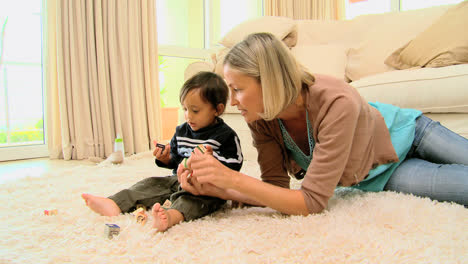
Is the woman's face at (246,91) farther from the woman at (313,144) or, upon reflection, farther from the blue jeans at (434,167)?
the blue jeans at (434,167)

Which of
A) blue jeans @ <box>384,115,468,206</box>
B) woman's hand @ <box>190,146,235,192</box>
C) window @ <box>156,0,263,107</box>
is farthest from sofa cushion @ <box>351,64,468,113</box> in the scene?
window @ <box>156,0,263,107</box>

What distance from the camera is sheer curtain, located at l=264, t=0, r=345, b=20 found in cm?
411

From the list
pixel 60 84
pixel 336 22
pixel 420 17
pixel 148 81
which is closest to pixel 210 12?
pixel 148 81

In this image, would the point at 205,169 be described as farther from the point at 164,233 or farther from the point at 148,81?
the point at 148,81

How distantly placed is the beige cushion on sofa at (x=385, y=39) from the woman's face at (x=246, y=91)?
152 cm

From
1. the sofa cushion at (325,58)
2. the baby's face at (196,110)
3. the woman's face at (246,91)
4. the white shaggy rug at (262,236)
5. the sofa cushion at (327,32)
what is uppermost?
the sofa cushion at (327,32)

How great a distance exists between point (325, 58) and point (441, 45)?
703 mm

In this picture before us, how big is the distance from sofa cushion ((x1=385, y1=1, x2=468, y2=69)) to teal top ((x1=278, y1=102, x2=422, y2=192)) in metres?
0.75

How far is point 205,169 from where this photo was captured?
2.78 ft

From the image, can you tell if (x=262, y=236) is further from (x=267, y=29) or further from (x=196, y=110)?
(x=267, y=29)

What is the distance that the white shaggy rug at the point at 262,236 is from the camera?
0.71 meters

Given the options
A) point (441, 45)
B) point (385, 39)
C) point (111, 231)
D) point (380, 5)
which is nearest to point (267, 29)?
point (385, 39)

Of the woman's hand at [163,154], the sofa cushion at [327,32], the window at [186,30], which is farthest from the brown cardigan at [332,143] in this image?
the window at [186,30]

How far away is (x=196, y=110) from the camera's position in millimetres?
1171
